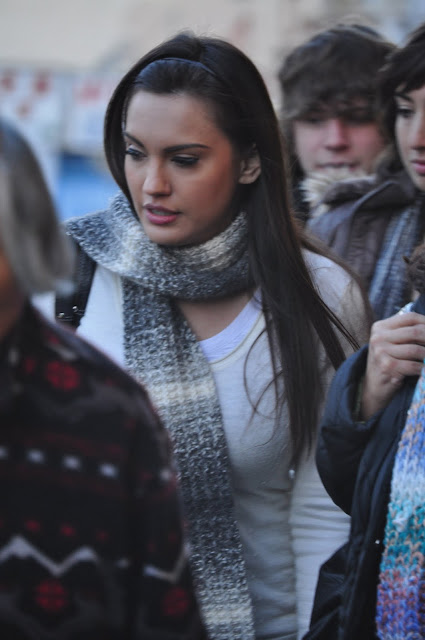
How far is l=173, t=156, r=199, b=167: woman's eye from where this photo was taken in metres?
2.49

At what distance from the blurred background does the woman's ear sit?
26.1 feet

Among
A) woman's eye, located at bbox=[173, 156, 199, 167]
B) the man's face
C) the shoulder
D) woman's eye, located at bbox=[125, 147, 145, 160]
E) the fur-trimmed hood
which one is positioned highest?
the man's face

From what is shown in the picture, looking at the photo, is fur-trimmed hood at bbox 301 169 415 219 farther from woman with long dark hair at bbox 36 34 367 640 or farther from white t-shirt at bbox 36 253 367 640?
white t-shirt at bbox 36 253 367 640

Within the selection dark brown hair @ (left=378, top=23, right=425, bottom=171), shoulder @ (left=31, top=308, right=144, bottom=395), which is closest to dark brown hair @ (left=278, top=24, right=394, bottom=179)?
dark brown hair @ (left=378, top=23, right=425, bottom=171)

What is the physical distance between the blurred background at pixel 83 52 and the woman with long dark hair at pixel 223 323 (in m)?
8.00

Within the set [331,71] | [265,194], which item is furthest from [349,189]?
[265,194]

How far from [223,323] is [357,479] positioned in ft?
2.09

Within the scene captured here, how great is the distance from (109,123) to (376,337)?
944mm

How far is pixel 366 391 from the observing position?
7.23 ft

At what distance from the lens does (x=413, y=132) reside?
3.04 meters

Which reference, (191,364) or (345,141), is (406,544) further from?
(345,141)

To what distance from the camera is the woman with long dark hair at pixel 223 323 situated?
2.47 meters

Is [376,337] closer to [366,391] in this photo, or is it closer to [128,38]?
[366,391]

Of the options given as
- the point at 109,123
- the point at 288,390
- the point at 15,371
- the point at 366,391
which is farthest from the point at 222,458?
the point at 15,371
